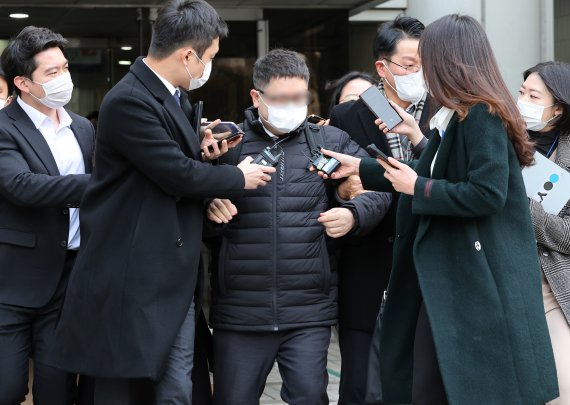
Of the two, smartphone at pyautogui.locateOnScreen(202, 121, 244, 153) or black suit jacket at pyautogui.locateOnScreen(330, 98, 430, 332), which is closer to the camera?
smartphone at pyautogui.locateOnScreen(202, 121, 244, 153)

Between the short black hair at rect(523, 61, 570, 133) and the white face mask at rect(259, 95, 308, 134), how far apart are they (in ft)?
3.94

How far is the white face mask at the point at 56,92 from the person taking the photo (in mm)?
5027

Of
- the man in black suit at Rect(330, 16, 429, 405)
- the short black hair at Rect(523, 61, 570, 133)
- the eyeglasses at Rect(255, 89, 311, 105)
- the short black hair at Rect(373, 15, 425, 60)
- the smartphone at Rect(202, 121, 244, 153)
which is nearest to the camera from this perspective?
the smartphone at Rect(202, 121, 244, 153)

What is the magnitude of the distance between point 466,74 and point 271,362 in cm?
174

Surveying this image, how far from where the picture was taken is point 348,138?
5043 millimetres

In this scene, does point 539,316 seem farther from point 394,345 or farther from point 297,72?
point 297,72

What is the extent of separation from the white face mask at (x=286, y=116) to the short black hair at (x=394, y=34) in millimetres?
775

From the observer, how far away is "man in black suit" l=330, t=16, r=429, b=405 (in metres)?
5.00

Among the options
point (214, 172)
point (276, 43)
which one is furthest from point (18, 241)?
point (276, 43)

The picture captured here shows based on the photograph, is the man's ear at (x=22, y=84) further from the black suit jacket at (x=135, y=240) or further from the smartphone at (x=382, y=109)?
the smartphone at (x=382, y=109)

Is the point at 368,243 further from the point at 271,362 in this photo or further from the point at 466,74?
the point at 466,74

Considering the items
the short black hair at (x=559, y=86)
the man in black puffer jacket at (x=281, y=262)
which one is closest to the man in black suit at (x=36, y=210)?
the man in black puffer jacket at (x=281, y=262)

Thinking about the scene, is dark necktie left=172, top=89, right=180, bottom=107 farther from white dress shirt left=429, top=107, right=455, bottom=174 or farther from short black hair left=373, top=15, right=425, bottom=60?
short black hair left=373, top=15, right=425, bottom=60

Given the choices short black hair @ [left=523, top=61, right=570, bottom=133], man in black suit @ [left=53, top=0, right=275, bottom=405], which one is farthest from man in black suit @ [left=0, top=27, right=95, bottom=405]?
short black hair @ [left=523, top=61, right=570, bottom=133]
